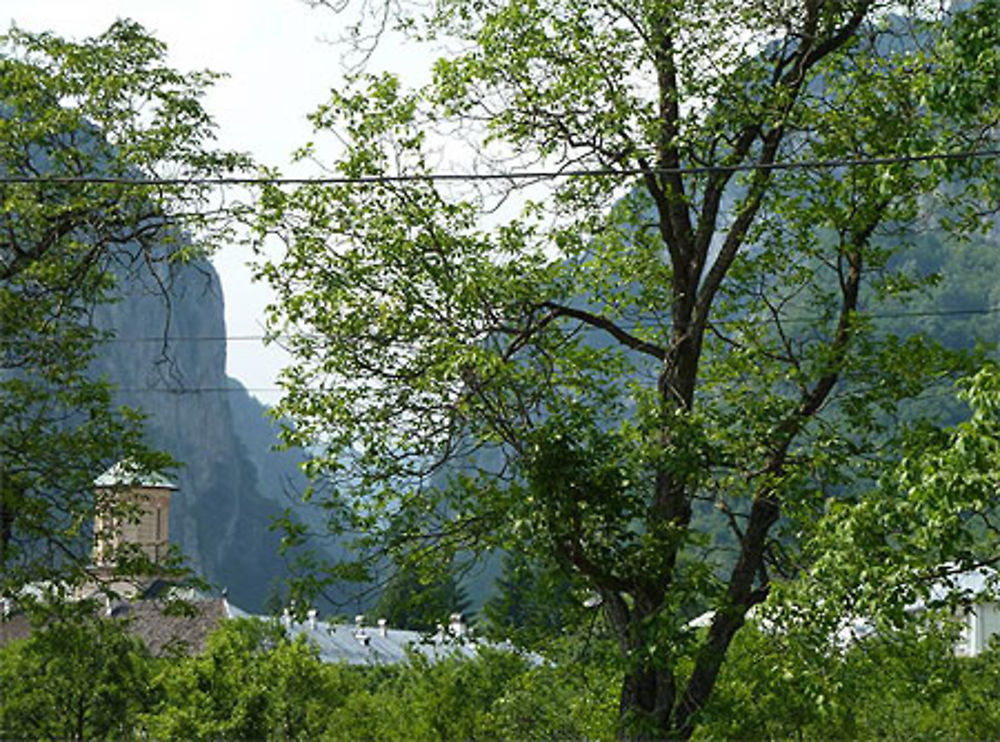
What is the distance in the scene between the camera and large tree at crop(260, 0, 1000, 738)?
11977mm

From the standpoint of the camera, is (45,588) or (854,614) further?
(45,588)

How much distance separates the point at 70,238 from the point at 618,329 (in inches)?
180

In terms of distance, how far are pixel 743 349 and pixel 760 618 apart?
3.38 meters

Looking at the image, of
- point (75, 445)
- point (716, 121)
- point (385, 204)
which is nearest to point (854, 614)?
point (716, 121)

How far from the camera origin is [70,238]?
45.3 ft

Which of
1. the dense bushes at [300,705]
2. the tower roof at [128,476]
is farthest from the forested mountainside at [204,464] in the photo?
the tower roof at [128,476]

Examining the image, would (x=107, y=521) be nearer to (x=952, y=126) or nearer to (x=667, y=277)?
(x=667, y=277)

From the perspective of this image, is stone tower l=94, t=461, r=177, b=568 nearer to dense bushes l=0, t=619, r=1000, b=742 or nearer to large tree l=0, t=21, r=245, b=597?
large tree l=0, t=21, r=245, b=597

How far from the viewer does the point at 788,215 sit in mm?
13383

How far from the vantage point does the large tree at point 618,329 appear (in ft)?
39.3

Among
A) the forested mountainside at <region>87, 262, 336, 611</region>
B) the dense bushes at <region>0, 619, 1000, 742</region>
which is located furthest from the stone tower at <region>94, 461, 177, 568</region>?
the forested mountainside at <region>87, 262, 336, 611</region>

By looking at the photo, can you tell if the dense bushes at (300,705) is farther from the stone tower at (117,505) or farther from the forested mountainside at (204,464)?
the forested mountainside at (204,464)

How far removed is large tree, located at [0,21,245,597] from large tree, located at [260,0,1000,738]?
5.06 feet

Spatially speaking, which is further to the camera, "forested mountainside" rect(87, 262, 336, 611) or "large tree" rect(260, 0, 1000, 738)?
"forested mountainside" rect(87, 262, 336, 611)
